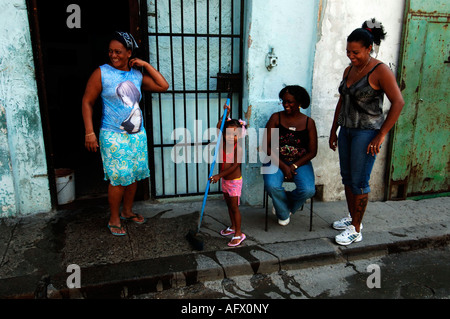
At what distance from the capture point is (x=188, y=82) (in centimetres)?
432

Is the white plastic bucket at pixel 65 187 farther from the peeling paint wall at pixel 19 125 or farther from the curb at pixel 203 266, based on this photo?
the curb at pixel 203 266

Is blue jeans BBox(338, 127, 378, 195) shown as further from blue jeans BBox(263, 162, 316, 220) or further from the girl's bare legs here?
the girl's bare legs

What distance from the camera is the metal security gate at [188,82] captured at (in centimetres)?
A: 413

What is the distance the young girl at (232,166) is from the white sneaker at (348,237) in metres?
0.99

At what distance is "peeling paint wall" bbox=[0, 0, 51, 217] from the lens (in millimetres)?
3570

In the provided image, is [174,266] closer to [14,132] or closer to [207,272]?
[207,272]

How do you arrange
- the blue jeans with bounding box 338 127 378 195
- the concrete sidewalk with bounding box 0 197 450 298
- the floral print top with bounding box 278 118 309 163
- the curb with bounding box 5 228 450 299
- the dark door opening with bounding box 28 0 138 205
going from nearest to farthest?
the curb with bounding box 5 228 450 299
the concrete sidewalk with bounding box 0 197 450 298
the blue jeans with bounding box 338 127 378 195
the floral print top with bounding box 278 118 309 163
the dark door opening with bounding box 28 0 138 205

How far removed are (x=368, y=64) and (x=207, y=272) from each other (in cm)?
240

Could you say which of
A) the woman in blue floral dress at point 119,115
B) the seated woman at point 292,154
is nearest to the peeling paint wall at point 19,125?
the woman in blue floral dress at point 119,115

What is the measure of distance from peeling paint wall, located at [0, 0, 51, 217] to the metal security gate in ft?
3.98

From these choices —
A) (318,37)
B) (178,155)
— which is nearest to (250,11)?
(318,37)

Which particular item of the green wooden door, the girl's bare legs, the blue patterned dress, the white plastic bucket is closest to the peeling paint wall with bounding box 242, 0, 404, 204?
the green wooden door

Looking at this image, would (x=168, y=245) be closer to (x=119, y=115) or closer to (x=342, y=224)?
(x=119, y=115)

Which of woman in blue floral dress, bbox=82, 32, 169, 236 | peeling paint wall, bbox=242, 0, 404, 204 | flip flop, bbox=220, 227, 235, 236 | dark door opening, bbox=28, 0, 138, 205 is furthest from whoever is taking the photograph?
dark door opening, bbox=28, 0, 138, 205
